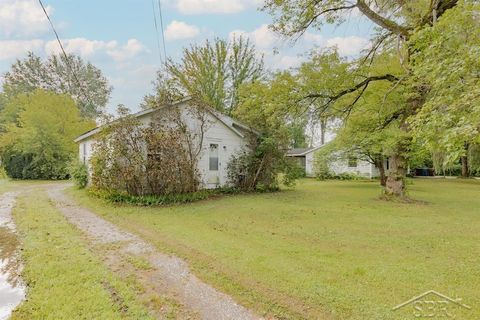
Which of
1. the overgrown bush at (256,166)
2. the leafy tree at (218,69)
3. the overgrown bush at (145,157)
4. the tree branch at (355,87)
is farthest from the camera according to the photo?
the leafy tree at (218,69)

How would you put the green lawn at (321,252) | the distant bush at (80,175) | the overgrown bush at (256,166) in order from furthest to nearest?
the distant bush at (80,175) → the overgrown bush at (256,166) → the green lawn at (321,252)

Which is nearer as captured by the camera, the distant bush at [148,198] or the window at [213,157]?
the distant bush at [148,198]

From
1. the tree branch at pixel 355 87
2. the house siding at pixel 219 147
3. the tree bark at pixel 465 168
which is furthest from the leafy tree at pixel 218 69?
the tree bark at pixel 465 168

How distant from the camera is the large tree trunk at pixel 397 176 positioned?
39.0 ft

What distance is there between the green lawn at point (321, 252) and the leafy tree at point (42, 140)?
1437 centimetres

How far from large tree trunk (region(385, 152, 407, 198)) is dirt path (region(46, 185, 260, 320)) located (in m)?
10.4

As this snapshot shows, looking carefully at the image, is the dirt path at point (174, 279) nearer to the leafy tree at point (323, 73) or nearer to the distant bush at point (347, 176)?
the leafy tree at point (323, 73)

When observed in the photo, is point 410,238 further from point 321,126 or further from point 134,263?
point 321,126

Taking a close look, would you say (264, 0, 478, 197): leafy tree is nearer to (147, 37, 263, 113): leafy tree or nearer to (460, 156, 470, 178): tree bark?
(147, 37, 263, 113): leafy tree

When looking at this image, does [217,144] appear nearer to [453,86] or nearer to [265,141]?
[265,141]

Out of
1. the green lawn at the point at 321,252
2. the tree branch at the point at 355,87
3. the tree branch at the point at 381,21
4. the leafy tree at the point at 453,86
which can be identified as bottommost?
the green lawn at the point at 321,252

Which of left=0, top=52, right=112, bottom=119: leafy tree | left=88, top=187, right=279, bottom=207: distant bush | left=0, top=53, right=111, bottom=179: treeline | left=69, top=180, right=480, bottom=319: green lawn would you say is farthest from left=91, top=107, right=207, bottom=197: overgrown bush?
left=0, top=52, right=112, bottom=119: leafy tree

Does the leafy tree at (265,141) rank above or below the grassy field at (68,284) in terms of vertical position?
above

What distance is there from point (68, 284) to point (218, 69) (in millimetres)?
23197
